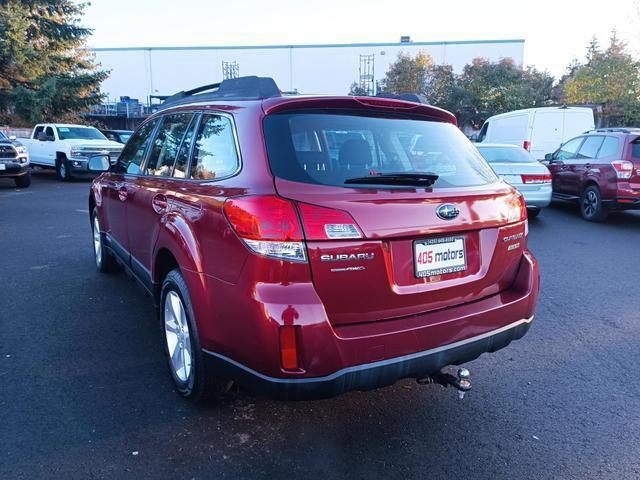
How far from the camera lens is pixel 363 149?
2.76 m

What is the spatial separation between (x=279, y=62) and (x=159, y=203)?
54121 millimetres

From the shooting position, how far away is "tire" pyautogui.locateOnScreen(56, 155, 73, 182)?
16680 mm

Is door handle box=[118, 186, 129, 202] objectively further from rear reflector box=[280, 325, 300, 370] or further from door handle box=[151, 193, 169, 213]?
rear reflector box=[280, 325, 300, 370]

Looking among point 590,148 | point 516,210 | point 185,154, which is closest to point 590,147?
point 590,148

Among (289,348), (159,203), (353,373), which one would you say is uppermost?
(159,203)

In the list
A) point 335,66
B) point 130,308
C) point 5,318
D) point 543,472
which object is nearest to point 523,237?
Result: point 543,472

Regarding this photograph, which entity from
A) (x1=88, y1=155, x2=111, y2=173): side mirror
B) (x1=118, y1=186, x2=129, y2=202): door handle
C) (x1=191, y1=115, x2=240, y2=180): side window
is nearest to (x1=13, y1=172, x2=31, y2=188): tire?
(x1=88, y1=155, x2=111, y2=173): side mirror

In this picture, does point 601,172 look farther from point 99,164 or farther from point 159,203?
point 159,203

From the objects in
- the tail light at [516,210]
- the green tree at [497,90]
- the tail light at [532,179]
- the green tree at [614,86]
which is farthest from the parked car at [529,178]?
the green tree at [497,90]

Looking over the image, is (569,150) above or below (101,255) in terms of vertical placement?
above

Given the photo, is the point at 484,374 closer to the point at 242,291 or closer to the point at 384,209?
the point at 384,209

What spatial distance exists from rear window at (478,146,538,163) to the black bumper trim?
796cm

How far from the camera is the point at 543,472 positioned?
2.54 meters

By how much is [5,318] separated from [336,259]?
3.58 metres
